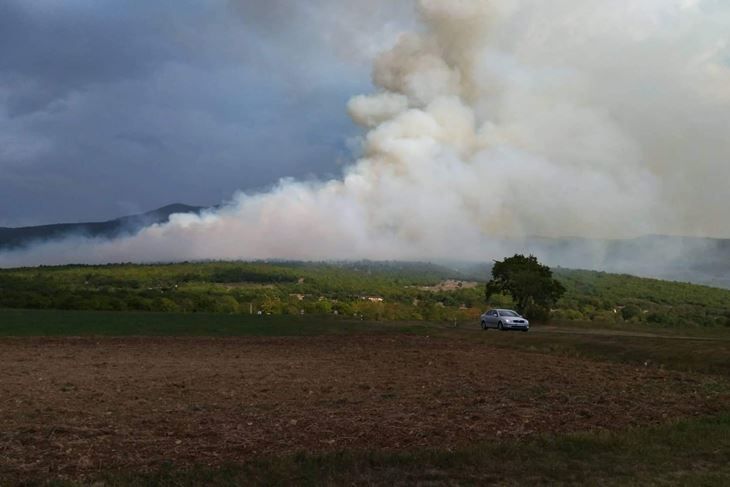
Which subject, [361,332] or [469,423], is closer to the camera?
[469,423]

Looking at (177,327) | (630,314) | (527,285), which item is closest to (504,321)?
(527,285)

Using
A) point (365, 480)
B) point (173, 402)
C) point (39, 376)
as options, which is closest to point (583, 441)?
point (365, 480)

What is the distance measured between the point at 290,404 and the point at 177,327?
140 ft

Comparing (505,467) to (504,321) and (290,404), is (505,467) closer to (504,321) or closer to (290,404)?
(290,404)

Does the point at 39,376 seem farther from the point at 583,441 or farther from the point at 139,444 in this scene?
the point at 583,441

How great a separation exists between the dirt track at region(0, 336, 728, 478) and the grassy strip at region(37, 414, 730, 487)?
0.93m

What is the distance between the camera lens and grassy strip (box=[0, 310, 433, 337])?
5081 centimetres

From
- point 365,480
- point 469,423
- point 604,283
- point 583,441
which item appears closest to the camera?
point 365,480

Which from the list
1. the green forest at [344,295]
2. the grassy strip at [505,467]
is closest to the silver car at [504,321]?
the green forest at [344,295]

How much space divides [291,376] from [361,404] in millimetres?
7218

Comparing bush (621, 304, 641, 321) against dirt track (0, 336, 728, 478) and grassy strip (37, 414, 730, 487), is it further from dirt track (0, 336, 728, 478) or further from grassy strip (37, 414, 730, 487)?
grassy strip (37, 414, 730, 487)

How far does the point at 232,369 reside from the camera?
82.1 ft

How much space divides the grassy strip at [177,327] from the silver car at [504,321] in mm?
5093

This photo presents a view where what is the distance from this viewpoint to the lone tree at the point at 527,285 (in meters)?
63.6
